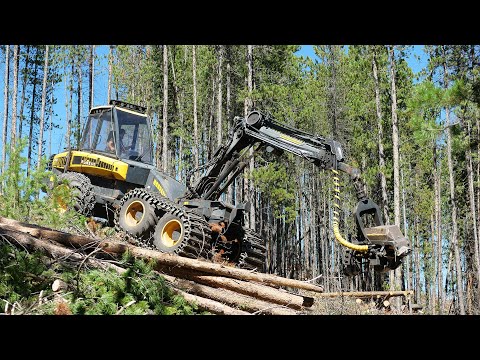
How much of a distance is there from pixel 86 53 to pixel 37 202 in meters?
22.0

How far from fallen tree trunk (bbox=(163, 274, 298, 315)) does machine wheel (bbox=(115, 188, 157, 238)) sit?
340 centimetres

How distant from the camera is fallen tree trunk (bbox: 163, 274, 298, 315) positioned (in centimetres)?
561

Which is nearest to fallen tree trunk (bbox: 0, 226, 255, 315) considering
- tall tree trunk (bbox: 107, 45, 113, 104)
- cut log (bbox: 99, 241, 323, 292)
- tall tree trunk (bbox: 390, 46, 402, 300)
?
cut log (bbox: 99, 241, 323, 292)

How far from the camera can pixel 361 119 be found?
21.6 meters

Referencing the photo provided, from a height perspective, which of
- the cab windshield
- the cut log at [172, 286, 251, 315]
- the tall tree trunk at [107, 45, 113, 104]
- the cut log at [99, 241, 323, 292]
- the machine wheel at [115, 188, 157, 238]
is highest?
the tall tree trunk at [107, 45, 113, 104]

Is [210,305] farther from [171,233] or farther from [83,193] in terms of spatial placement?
[83,193]

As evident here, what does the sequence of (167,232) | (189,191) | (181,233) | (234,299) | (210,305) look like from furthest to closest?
(189,191) → (167,232) → (181,233) → (234,299) → (210,305)

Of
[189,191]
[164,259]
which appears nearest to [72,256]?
[164,259]

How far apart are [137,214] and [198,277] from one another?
12.8 ft

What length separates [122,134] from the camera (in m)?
10.4

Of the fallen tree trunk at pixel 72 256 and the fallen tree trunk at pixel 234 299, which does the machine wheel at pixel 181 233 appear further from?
A: the fallen tree trunk at pixel 72 256

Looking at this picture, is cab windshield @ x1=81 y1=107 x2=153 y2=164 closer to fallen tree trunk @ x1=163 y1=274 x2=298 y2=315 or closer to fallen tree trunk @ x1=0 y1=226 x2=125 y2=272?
fallen tree trunk @ x1=0 y1=226 x2=125 y2=272
